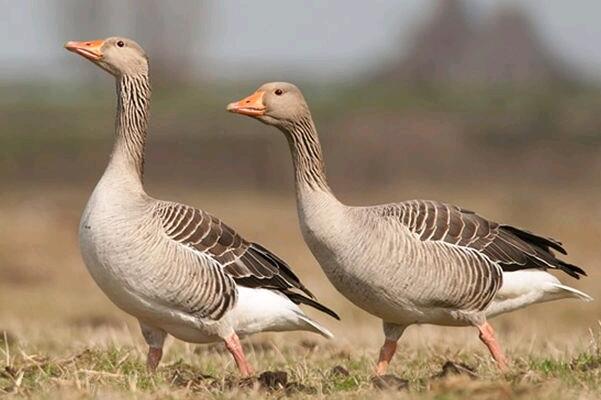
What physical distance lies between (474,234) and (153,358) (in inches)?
94.5

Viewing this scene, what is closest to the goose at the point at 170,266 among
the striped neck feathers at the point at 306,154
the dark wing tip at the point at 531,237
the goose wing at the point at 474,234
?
the striped neck feathers at the point at 306,154

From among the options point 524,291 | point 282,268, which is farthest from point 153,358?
point 524,291

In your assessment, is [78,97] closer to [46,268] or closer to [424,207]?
[46,268]

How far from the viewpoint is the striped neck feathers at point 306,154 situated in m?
8.42

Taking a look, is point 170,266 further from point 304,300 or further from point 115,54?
point 115,54

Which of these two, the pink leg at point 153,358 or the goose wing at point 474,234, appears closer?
the pink leg at point 153,358

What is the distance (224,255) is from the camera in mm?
8117

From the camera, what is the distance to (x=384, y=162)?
4881 centimetres

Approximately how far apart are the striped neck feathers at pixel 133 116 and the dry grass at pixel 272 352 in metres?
1.43

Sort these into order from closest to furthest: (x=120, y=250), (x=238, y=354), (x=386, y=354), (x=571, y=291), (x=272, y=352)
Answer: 1. (x=120, y=250)
2. (x=238, y=354)
3. (x=386, y=354)
4. (x=571, y=291)
5. (x=272, y=352)

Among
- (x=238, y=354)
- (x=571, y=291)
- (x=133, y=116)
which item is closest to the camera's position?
(x=238, y=354)

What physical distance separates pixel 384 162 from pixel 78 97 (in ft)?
75.3

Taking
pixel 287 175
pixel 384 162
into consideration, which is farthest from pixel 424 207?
pixel 384 162

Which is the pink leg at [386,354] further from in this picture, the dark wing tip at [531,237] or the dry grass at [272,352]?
the dark wing tip at [531,237]
